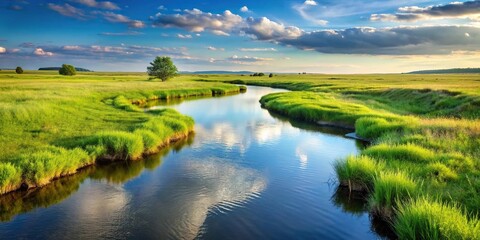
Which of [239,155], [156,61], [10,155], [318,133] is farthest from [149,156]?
[156,61]

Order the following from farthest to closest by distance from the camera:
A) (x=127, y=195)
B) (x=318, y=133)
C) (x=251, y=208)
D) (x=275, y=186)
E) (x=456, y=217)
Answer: (x=318, y=133)
(x=275, y=186)
(x=127, y=195)
(x=251, y=208)
(x=456, y=217)

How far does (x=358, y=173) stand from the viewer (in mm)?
14828

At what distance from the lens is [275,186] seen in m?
15.8

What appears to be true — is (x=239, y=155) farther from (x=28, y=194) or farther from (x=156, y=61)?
(x=156, y=61)

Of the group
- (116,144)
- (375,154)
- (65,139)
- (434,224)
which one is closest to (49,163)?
(116,144)

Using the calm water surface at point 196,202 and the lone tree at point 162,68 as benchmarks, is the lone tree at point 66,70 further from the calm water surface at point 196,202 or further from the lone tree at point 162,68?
the calm water surface at point 196,202

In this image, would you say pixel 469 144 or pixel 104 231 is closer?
pixel 104 231

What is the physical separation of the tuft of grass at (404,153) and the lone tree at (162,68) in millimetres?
97973

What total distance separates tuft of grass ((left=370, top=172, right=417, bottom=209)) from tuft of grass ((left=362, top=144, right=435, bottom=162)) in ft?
13.8

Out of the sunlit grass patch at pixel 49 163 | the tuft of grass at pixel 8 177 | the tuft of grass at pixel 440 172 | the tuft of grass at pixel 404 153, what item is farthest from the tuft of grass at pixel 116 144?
the tuft of grass at pixel 440 172

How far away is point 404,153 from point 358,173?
3.30 metres

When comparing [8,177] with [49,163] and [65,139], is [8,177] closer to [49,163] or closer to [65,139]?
[49,163]

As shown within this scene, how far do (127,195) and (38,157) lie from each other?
4.39m

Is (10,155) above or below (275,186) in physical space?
above
